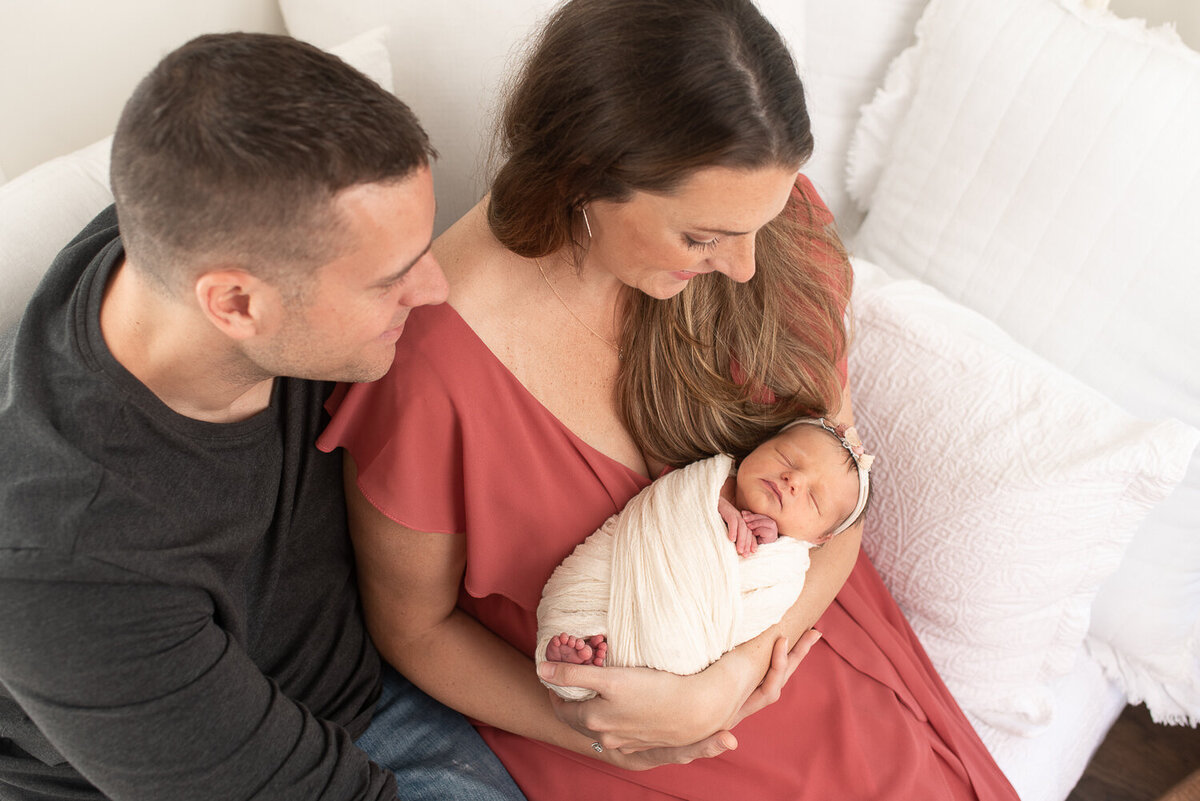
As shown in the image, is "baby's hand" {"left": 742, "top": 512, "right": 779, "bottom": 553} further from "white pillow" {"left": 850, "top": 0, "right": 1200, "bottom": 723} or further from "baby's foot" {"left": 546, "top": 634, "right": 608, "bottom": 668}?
"white pillow" {"left": 850, "top": 0, "right": 1200, "bottom": 723}

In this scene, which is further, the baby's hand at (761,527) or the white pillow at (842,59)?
the white pillow at (842,59)

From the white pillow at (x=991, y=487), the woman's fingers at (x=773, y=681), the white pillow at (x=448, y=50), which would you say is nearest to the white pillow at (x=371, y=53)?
the white pillow at (x=448, y=50)

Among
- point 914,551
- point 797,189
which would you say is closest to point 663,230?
point 797,189

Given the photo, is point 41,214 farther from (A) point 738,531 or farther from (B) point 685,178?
(A) point 738,531

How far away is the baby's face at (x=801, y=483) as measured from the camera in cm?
119

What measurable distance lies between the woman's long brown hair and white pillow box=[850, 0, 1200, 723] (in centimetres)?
32

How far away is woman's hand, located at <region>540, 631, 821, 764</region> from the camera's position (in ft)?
3.48

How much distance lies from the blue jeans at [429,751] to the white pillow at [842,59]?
1234mm

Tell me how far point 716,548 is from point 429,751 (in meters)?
0.52

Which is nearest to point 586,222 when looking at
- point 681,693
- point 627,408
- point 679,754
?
point 627,408

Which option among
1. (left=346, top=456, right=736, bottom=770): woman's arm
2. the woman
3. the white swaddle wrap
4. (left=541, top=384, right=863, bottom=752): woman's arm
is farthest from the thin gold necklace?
(left=541, top=384, right=863, bottom=752): woman's arm

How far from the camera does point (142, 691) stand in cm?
85

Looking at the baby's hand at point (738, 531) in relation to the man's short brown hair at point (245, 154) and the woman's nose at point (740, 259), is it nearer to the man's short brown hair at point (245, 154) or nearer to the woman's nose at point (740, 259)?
the woman's nose at point (740, 259)

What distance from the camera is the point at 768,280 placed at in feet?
4.17
